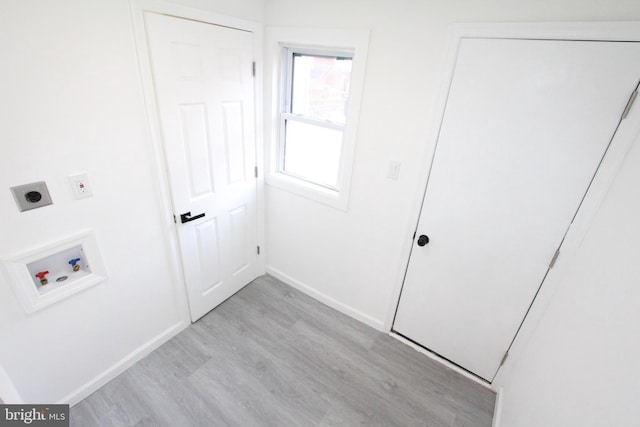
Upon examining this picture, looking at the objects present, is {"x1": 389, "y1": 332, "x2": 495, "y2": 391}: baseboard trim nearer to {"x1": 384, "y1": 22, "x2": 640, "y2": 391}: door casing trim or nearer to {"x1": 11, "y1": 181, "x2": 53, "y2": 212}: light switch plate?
{"x1": 384, "y1": 22, "x2": 640, "y2": 391}: door casing trim

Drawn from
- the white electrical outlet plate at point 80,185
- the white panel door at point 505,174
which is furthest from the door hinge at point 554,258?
the white electrical outlet plate at point 80,185

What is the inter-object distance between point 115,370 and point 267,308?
1.08 meters

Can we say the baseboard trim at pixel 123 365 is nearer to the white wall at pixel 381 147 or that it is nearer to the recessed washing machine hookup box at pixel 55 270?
the recessed washing machine hookup box at pixel 55 270

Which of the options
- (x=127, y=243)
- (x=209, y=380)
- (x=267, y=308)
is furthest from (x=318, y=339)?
(x=127, y=243)

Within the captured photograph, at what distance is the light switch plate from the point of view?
1.23 meters

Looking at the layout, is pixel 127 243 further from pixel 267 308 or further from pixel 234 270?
pixel 267 308

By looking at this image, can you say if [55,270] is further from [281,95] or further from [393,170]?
[393,170]

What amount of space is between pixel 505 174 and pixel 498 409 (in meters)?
1.44

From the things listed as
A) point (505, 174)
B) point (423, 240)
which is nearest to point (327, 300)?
point (423, 240)

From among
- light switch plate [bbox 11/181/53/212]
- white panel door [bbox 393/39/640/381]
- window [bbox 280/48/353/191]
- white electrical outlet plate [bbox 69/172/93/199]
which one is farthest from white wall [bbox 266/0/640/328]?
light switch plate [bbox 11/181/53/212]

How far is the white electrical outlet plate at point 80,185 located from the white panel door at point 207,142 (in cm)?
41

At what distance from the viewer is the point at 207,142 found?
1909mm

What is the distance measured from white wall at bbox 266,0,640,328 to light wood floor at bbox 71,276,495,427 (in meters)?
0.36

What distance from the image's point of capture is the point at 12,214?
4.01 feet
